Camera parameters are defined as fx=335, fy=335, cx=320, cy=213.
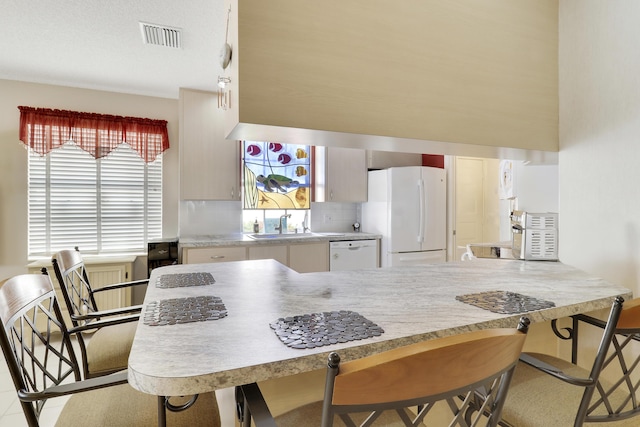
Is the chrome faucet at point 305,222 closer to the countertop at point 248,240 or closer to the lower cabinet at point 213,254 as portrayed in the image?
the countertop at point 248,240

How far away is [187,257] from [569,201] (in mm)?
3049

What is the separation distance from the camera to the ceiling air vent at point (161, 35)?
2550mm

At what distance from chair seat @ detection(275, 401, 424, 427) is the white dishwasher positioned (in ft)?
9.44

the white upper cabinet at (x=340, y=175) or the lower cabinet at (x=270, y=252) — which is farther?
the white upper cabinet at (x=340, y=175)

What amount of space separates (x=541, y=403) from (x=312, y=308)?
0.80 m

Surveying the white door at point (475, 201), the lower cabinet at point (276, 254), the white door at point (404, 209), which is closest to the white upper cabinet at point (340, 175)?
the white door at point (404, 209)

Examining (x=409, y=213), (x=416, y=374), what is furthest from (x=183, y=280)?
(x=409, y=213)

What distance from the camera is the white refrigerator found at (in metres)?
4.02

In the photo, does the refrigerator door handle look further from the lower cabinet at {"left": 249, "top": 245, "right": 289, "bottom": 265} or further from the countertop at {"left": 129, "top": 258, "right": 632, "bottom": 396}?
the countertop at {"left": 129, "top": 258, "right": 632, "bottom": 396}

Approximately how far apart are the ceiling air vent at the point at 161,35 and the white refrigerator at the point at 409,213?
2540 millimetres

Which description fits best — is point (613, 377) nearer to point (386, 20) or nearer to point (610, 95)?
point (610, 95)

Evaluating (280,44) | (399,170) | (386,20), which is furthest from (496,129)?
(399,170)

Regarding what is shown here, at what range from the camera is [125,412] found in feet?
3.44

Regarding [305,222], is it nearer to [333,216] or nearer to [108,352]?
[333,216]
